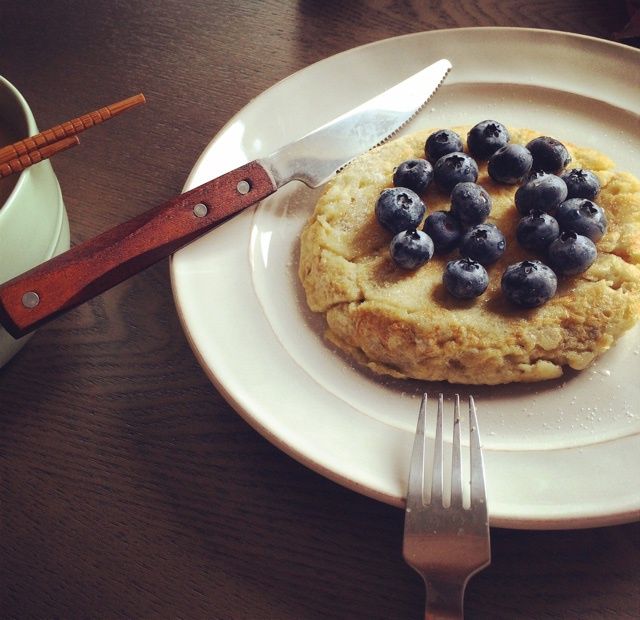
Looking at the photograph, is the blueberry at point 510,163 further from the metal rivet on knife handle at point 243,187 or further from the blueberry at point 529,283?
the metal rivet on knife handle at point 243,187

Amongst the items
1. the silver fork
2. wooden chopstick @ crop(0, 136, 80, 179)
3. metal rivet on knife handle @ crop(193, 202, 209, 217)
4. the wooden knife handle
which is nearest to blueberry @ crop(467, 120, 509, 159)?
the wooden knife handle

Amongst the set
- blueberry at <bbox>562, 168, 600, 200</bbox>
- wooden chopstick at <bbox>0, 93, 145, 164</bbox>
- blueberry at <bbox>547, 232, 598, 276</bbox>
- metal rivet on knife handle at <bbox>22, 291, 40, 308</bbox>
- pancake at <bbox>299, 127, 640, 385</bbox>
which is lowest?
pancake at <bbox>299, 127, 640, 385</bbox>

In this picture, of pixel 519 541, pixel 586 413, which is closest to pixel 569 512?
pixel 519 541

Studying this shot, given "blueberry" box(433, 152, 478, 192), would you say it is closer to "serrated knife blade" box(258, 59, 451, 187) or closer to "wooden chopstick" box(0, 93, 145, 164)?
"serrated knife blade" box(258, 59, 451, 187)

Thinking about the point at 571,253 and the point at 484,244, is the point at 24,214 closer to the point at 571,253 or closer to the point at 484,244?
the point at 484,244

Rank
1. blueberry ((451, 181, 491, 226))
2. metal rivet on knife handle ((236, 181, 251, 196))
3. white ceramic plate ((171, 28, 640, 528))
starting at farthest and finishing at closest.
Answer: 1. metal rivet on knife handle ((236, 181, 251, 196))
2. blueberry ((451, 181, 491, 226))
3. white ceramic plate ((171, 28, 640, 528))

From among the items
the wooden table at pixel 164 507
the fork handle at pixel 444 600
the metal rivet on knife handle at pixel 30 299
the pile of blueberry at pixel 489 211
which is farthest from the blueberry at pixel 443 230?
the metal rivet on knife handle at pixel 30 299

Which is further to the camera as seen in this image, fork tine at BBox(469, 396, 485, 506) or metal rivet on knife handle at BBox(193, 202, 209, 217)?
metal rivet on knife handle at BBox(193, 202, 209, 217)
